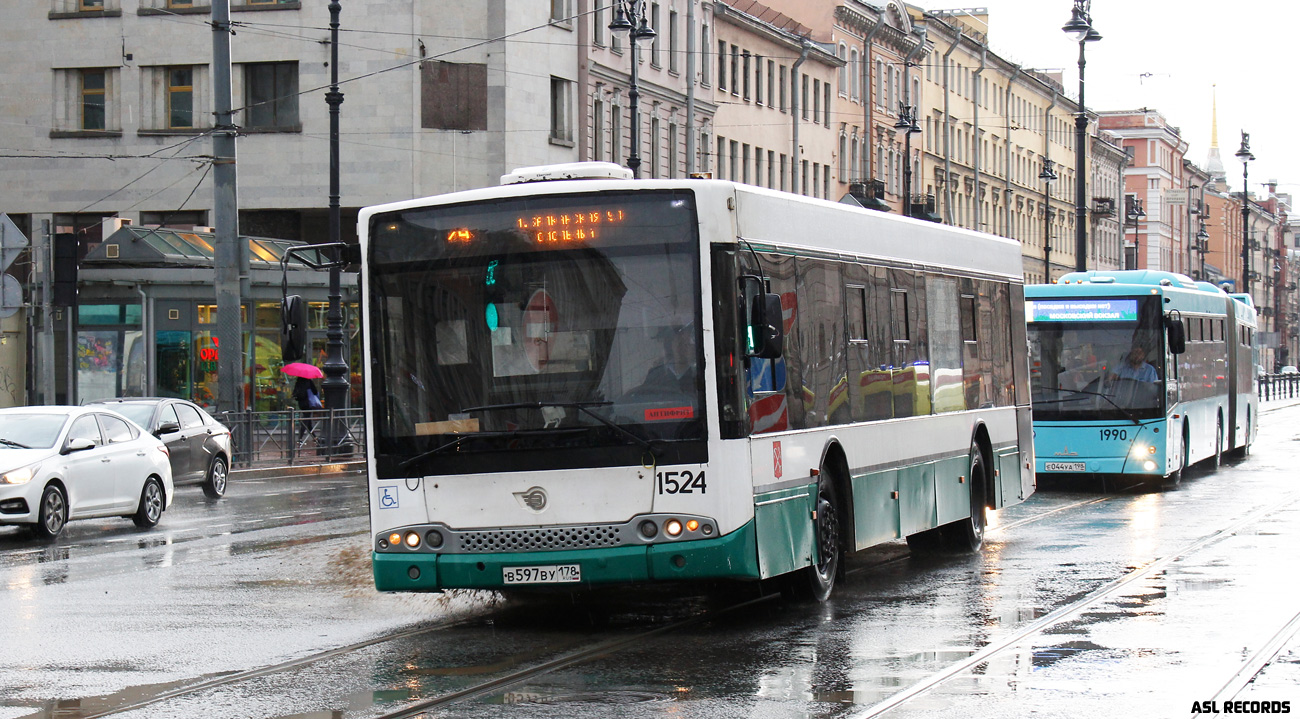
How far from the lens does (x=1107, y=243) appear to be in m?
123

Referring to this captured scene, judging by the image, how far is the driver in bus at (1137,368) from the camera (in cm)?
2541

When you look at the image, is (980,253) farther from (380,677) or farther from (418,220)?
(380,677)

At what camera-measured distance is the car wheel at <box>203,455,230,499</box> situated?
86.6ft

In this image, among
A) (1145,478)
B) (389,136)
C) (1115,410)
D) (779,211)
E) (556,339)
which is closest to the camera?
(556,339)

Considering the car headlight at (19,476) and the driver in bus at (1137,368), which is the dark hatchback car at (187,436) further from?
the driver in bus at (1137,368)

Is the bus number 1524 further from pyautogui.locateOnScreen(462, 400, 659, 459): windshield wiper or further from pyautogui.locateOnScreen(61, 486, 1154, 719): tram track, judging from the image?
pyautogui.locateOnScreen(61, 486, 1154, 719): tram track

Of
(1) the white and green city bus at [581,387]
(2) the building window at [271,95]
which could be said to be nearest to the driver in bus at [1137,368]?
(1) the white and green city bus at [581,387]

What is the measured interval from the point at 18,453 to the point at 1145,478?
16.5 meters

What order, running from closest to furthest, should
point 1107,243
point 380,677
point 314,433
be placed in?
1. point 380,677
2. point 314,433
3. point 1107,243

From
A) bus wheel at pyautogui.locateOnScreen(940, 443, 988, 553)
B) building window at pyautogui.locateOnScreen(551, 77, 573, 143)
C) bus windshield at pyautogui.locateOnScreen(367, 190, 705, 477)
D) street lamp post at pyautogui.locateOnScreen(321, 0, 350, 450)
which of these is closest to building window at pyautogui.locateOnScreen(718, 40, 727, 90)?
building window at pyautogui.locateOnScreen(551, 77, 573, 143)

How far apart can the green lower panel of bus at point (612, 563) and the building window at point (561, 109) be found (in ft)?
140

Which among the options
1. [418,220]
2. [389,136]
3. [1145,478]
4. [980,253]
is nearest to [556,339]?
[418,220]

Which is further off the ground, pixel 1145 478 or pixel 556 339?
pixel 556 339

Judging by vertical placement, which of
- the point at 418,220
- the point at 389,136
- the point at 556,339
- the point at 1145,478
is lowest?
the point at 1145,478
